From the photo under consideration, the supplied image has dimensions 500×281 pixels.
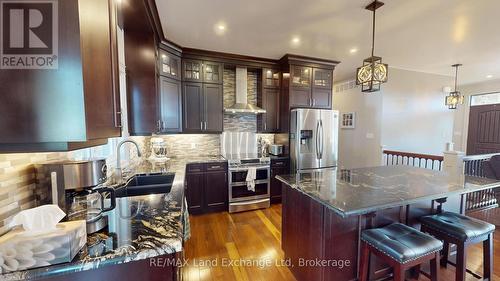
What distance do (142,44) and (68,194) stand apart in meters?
2.19

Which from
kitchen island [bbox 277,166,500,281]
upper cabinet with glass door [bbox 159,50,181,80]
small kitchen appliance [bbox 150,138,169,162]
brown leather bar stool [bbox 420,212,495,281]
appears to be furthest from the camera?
small kitchen appliance [bbox 150,138,169,162]

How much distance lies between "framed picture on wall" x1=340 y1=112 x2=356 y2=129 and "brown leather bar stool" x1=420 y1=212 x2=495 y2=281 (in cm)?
371

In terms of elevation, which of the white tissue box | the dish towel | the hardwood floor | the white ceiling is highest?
the white ceiling

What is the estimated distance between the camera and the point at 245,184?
3441mm

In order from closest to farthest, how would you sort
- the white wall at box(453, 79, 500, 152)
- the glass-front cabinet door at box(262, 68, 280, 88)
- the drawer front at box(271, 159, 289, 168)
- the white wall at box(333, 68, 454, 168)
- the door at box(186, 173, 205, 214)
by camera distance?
the door at box(186, 173, 205, 214), the drawer front at box(271, 159, 289, 168), the glass-front cabinet door at box(262, 68, 280, 88), the white wall at box(333, 68, 454, 168), the white wall at box(453, 79, 500, 152)

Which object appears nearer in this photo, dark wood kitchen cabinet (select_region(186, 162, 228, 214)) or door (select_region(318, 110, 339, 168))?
dark wood kitchen cabinet (select_region(186, 162, 228, 214))

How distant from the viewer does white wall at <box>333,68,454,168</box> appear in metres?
4.47

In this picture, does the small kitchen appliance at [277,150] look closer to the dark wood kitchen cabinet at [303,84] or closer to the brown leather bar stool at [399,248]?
the dark wood kitchen cabinet at [303,84]

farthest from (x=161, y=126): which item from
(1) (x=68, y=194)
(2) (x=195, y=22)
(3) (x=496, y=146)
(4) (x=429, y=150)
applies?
(3) (x=496, y=146)

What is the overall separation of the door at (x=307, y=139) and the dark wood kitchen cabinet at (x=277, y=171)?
232 millimetres

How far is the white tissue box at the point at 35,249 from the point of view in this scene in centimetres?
69

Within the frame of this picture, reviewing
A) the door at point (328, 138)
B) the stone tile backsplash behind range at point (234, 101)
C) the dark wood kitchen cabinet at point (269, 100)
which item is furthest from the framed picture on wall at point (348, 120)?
the stone tile backsplash behind range at point (234, 101)

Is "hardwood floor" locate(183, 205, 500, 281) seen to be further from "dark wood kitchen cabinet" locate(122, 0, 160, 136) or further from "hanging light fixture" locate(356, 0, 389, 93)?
"hanging light fixture" locate(356, 0, 389, 93)

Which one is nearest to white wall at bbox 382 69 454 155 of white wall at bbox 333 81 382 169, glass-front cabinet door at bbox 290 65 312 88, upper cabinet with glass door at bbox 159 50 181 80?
white wall at bbox 333 81 382 169
